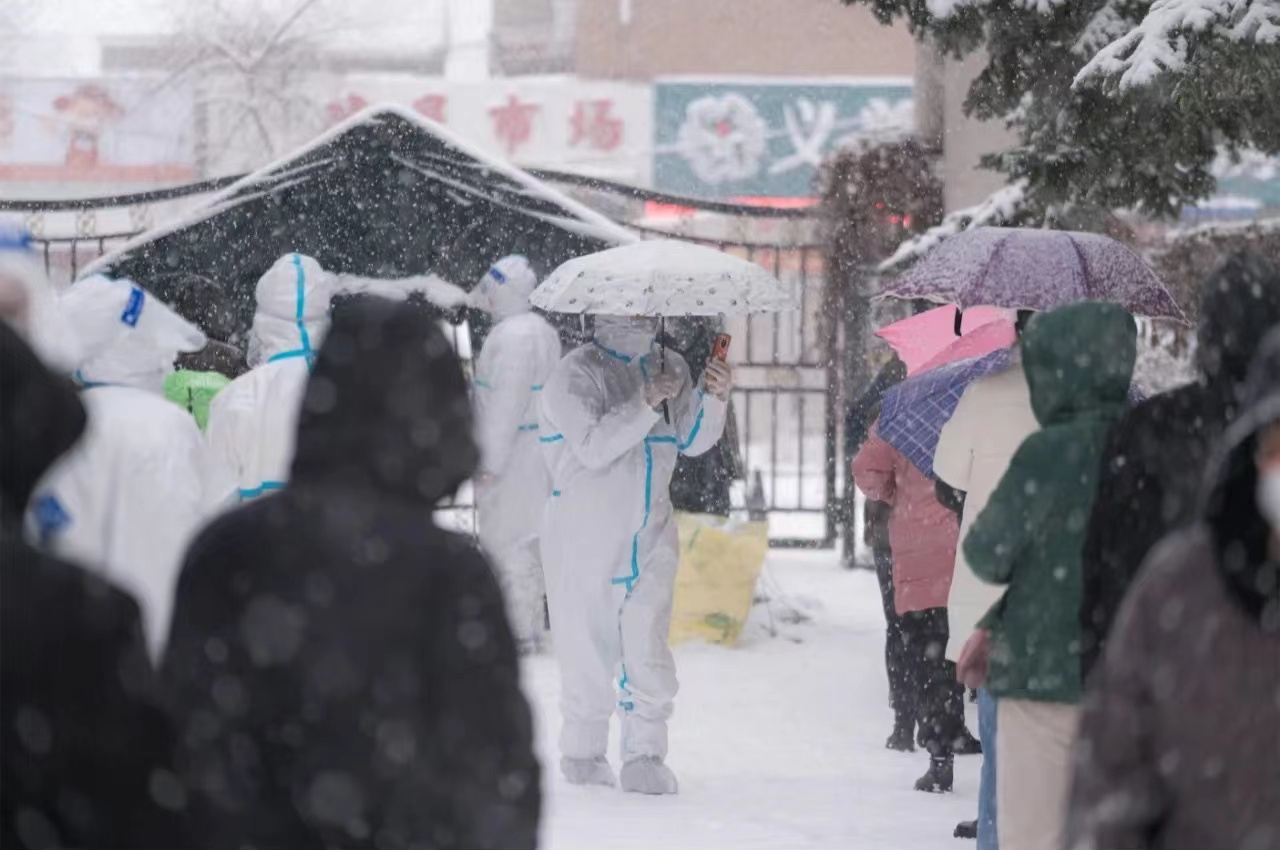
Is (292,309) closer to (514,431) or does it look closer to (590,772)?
(590,772)

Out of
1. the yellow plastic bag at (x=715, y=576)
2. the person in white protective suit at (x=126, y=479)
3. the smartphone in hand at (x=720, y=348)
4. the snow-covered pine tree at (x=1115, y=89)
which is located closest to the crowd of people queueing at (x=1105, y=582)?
the smartphone in hand at (x=720, y=348)

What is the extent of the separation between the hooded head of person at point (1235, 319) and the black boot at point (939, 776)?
11.7 ft

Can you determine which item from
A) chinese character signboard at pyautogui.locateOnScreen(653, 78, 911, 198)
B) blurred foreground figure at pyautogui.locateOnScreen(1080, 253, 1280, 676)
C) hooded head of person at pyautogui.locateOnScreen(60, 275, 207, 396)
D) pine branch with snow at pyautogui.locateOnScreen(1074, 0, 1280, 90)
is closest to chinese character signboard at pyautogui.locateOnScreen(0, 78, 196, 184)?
chinese character signboard at pyautogui.locateOnScreen(653, 78, 911, 198)

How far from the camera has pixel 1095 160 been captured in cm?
870

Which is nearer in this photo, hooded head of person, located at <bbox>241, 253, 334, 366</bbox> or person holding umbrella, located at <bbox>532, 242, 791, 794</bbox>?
hooded head of person, located at <bbox>241, 253, 334, 366</bbox>

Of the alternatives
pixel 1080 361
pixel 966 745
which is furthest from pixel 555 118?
pixel 1080 361

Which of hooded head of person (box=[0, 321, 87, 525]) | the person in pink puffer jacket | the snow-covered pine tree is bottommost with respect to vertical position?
the person in pink puffer jacket

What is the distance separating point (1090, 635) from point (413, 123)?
8545 millimetres

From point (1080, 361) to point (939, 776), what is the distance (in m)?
3.45

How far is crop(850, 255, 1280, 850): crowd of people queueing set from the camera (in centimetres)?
292

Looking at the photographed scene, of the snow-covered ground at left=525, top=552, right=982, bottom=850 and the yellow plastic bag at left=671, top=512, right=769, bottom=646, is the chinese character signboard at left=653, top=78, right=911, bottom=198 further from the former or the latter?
the yellow plastic bag at left=671, top=512, right=769, bottom=646

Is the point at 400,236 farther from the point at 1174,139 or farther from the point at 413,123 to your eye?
the point at 1174,139

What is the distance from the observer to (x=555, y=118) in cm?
3225

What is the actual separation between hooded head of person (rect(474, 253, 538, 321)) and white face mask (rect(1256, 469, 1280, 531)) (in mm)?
8396
